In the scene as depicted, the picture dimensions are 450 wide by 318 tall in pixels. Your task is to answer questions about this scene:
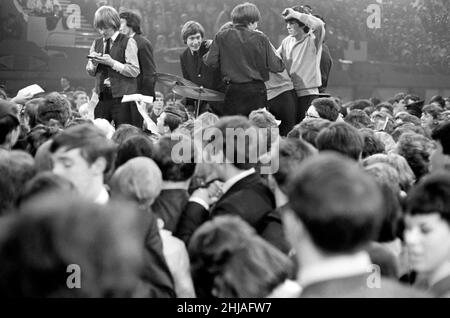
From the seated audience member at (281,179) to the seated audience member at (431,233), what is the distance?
667 mm

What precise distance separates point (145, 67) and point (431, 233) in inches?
228

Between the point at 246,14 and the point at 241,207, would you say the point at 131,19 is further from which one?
the point at 241,207

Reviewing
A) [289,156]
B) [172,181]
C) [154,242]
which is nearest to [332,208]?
[154,242]

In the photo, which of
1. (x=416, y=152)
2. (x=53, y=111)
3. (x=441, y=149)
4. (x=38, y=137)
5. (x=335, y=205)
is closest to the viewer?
(x=335, y=205)

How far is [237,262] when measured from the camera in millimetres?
2623

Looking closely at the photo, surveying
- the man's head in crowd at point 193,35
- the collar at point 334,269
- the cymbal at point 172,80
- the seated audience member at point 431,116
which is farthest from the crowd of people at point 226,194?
the seated audience member at point 431,116

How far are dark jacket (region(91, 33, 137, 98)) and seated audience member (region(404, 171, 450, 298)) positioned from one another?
206 inches

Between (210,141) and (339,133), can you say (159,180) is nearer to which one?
(210,141)

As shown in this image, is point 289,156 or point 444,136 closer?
point 289,156

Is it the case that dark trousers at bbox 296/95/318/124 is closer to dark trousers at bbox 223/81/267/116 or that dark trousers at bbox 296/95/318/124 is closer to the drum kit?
dark trousers at bbox 223/81/267/116

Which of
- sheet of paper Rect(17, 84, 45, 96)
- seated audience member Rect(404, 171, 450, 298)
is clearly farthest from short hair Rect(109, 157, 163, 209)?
sheet of paper Rect(17, 84, 45, 96)

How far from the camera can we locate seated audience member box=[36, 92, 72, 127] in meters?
6.32

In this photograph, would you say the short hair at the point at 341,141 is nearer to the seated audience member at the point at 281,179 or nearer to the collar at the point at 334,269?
the seated audience member at the point at 281,179
